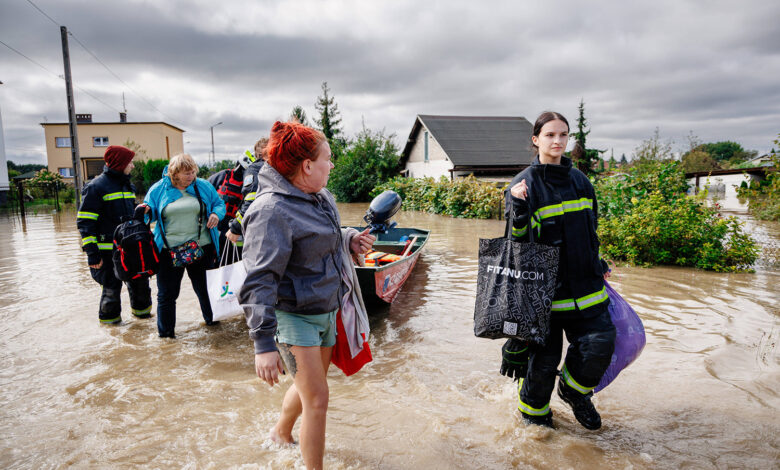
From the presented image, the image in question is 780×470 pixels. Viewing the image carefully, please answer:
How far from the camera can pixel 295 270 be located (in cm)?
221

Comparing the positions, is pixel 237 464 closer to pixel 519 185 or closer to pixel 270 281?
pixel 270 281

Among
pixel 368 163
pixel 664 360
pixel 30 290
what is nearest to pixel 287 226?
pixel 664 360

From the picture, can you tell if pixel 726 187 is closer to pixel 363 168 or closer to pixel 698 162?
pixel 698 162

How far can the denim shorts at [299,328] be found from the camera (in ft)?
7.30

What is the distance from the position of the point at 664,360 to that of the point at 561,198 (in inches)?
106

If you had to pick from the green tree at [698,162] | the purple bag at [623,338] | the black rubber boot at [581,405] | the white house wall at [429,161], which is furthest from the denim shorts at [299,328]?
the green tree at [698,162]

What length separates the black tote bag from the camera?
2627 millimetres

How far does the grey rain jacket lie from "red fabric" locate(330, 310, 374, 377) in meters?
0.24

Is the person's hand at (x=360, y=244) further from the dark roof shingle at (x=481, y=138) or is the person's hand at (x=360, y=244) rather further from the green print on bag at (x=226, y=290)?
the dark roof shingle at (x=481, y=138)

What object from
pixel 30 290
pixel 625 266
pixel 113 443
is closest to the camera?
pixel 113 443

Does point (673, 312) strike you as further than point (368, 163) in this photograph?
No

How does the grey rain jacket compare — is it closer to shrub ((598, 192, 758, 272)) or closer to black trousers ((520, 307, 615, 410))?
black trousers ((520, 307, 615, 410))

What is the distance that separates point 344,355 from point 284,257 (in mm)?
798

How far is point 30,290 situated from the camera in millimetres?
7387
